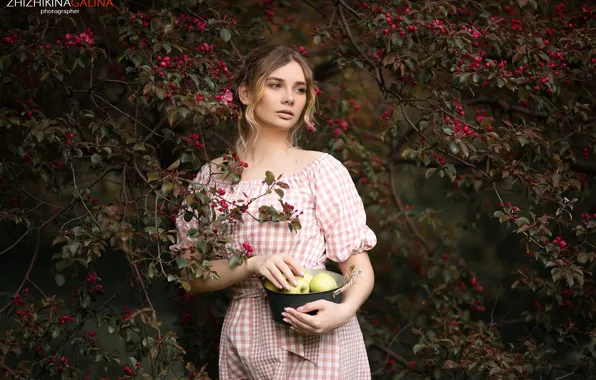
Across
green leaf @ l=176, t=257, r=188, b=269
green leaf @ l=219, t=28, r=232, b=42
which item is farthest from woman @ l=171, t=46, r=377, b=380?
green leaf @ l=219, t=28, r=232, b=42

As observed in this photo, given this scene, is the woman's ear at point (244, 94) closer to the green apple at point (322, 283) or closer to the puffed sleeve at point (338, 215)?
the puffed sleeve at point (338, 215)

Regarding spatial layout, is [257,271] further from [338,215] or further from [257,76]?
[257,76]

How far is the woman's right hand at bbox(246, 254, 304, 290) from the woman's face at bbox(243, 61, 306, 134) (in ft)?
1.62

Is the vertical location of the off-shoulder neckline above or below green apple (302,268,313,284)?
above

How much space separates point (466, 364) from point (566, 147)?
103 centimetres

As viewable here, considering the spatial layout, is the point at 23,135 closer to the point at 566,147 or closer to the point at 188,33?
the point at 188,33

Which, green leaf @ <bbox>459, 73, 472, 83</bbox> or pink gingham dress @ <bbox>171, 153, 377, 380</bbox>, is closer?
pink gingham dress @ <bbox>171, 153, 377, 380</bbox>

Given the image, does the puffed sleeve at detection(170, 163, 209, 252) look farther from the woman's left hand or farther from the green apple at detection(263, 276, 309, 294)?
the woman's left hand

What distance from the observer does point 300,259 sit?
8.11 feet

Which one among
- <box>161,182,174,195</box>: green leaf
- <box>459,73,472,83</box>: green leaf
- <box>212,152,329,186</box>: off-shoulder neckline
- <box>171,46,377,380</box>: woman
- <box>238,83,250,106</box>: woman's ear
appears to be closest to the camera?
<box>161,182,174,195</box>: green leaf

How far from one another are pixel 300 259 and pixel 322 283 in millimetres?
186

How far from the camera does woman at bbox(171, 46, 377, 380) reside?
241 centimetres

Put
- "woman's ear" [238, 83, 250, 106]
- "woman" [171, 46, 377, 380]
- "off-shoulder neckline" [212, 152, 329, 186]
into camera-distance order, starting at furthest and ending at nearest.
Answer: "woman's ear" [238, 83, 250, 106] → "off-shoulder neckline" [212, 152, 329, 186] → "woman" [171, 46, 377, 380]

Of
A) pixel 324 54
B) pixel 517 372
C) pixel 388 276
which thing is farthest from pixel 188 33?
pixel 388 276
